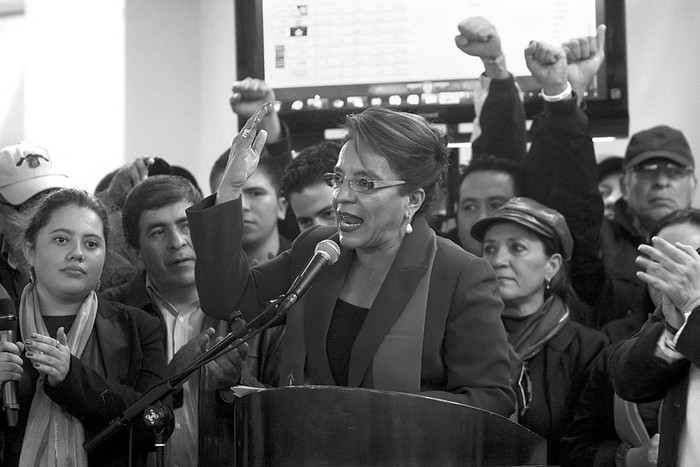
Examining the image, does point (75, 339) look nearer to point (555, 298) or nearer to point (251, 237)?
point (251, 237)

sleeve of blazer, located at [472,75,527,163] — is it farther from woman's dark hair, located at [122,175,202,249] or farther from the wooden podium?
the wooden podium

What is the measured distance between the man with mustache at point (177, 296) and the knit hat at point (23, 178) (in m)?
0.33

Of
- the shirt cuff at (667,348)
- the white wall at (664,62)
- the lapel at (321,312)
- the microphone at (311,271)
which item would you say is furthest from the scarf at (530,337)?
the white wall at (664,62)

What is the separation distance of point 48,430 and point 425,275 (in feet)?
3.35

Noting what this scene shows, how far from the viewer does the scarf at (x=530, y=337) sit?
2.86 metres

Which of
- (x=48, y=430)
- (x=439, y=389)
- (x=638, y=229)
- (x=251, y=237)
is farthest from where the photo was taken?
(x=638, y=229)

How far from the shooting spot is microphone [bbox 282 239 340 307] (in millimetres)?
1979

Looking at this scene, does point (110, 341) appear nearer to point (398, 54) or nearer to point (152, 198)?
point (152, 198)

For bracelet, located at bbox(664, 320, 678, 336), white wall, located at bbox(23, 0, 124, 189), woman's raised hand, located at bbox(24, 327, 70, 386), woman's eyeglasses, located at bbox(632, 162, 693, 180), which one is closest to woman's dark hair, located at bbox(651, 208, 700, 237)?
bracelet, located at bbox(664, 320, 678, 336)

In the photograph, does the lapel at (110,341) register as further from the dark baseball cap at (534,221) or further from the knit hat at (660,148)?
the knit hat at (660,148)

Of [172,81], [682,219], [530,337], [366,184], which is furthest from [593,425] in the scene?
[172,81]

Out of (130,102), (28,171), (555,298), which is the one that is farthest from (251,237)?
(130,102)

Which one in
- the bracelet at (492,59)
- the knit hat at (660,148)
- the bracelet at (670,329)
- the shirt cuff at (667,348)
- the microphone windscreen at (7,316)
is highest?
the bracelet at (492,59)

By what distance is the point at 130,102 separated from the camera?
5.40 metres
